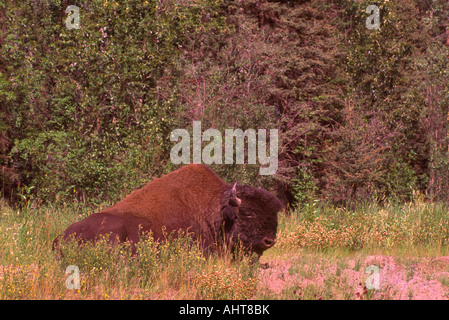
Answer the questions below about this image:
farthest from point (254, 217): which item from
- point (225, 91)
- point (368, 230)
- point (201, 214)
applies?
point (225, 91)

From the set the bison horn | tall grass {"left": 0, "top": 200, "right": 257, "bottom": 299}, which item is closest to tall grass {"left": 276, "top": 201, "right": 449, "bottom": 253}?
the bison horn

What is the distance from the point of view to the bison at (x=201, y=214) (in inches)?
311

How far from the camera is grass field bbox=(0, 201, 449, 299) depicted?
6707 mm

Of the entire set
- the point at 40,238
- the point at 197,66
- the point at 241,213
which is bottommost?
the point at 40,238

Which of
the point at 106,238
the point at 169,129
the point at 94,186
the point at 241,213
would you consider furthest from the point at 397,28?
the point at 106,238

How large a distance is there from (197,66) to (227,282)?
9145 millimetres

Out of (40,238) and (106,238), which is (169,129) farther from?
(106,238)

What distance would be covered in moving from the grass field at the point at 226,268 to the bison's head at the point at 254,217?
1.11 ft

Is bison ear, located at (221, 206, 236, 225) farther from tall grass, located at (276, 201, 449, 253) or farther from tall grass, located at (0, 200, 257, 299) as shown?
tall grass, located at (276, 201, 449, 253)

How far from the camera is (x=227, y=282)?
268 inches

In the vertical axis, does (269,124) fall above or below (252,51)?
below

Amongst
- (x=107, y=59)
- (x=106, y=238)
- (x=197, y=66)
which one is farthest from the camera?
(x=197, y=66)

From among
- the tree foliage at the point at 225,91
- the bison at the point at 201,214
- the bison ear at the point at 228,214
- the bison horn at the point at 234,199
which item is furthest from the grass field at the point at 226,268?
the tree foliage at the point at 225,91

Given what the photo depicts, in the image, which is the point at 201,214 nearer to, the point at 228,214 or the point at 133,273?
the point at 228,214
